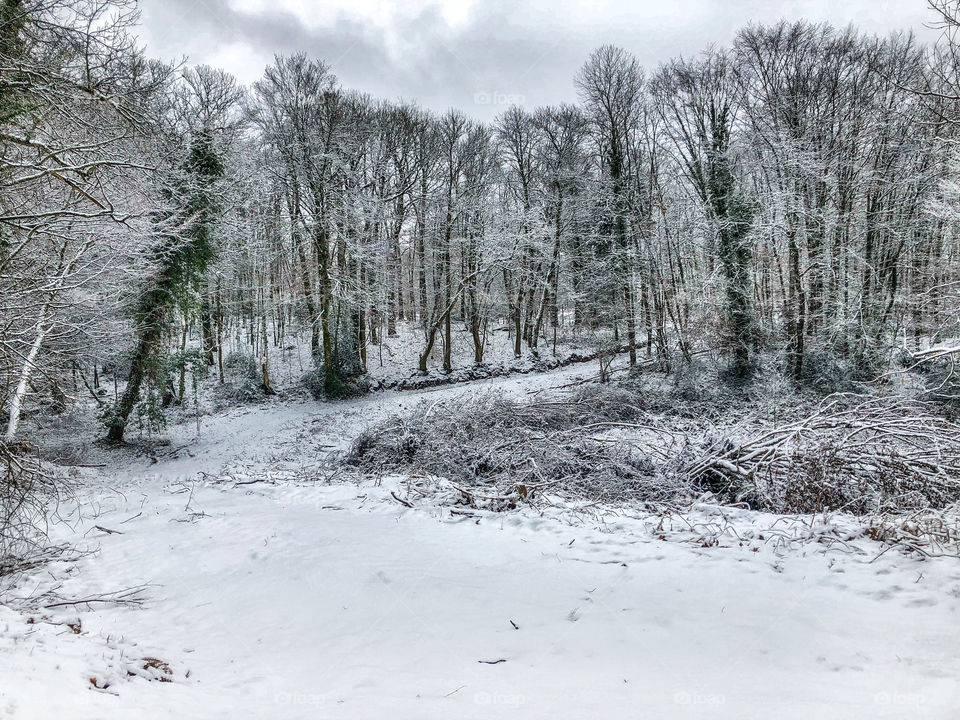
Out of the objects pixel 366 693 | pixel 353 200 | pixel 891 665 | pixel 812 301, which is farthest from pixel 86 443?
pixel 812 301

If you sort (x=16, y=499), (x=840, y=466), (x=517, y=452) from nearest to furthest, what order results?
(x=16, y=499) → (x=840, y=466) → (x=517, y=452)

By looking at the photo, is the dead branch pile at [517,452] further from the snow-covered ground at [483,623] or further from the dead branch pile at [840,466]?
the snow-covered ground at [483,623]

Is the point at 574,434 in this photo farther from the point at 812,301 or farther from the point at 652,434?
the point at 812,301

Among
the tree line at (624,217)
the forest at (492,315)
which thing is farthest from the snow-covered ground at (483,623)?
the tree line at (624,217)

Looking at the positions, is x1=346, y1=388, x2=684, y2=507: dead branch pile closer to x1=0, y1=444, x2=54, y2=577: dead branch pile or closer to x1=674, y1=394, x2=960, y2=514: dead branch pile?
x1=674, y1=394, x2=960, y2=514: dead branch pile

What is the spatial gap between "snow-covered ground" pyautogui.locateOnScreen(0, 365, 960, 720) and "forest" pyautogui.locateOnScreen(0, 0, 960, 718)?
2.5 inches

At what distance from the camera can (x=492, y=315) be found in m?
27.4

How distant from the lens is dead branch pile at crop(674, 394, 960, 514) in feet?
19.7

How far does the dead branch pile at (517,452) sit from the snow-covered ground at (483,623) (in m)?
1.16

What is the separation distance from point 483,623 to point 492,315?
24.2m

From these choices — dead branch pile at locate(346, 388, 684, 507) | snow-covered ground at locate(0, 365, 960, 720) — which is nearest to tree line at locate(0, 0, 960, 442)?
dead branch pile at locate(346, 388, 684, 507)

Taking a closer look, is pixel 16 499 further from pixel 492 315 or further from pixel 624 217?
pixel 492 315

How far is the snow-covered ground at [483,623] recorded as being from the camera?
2588mm

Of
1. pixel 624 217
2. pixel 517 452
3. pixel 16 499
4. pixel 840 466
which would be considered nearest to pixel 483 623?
pixel 517 452
